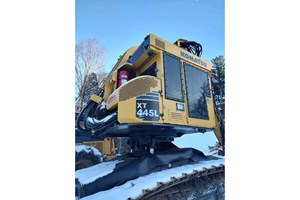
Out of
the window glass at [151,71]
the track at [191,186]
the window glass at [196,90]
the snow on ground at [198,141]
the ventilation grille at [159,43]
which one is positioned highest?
the ventilation grille at [159,43]

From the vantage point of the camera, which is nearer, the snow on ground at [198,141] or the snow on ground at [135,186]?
the snow on ground at [135,186]

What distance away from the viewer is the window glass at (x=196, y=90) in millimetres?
2193

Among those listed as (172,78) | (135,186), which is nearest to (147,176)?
(135,186)

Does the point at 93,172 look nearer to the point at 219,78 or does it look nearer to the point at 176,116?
the point at 176,116

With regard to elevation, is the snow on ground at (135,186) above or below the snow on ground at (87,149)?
below

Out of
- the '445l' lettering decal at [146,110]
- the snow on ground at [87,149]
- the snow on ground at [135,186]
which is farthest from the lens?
the snow on ground at [87,149]

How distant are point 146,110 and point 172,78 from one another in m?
0.35

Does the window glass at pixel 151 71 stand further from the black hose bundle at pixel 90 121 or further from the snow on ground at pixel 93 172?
the snow on ground at pixel 93 172

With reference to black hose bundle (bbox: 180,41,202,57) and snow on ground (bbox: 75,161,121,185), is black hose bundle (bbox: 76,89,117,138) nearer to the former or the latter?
snow on ground (bbox: 75,161,121,185)

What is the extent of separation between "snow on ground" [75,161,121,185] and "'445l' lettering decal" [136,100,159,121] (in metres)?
0.41

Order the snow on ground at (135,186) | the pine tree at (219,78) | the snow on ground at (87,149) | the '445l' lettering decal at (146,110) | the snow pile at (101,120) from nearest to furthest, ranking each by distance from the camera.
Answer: the snow on ground at (135,186) < the '445l' lettering decal at (146,110) < the snow pile at (101,120) < the snow on ground at (87,149) < the pine tree at (219,78)

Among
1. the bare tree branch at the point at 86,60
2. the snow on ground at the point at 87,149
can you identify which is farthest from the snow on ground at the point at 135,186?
the bare tree branch at the point at 86,60
